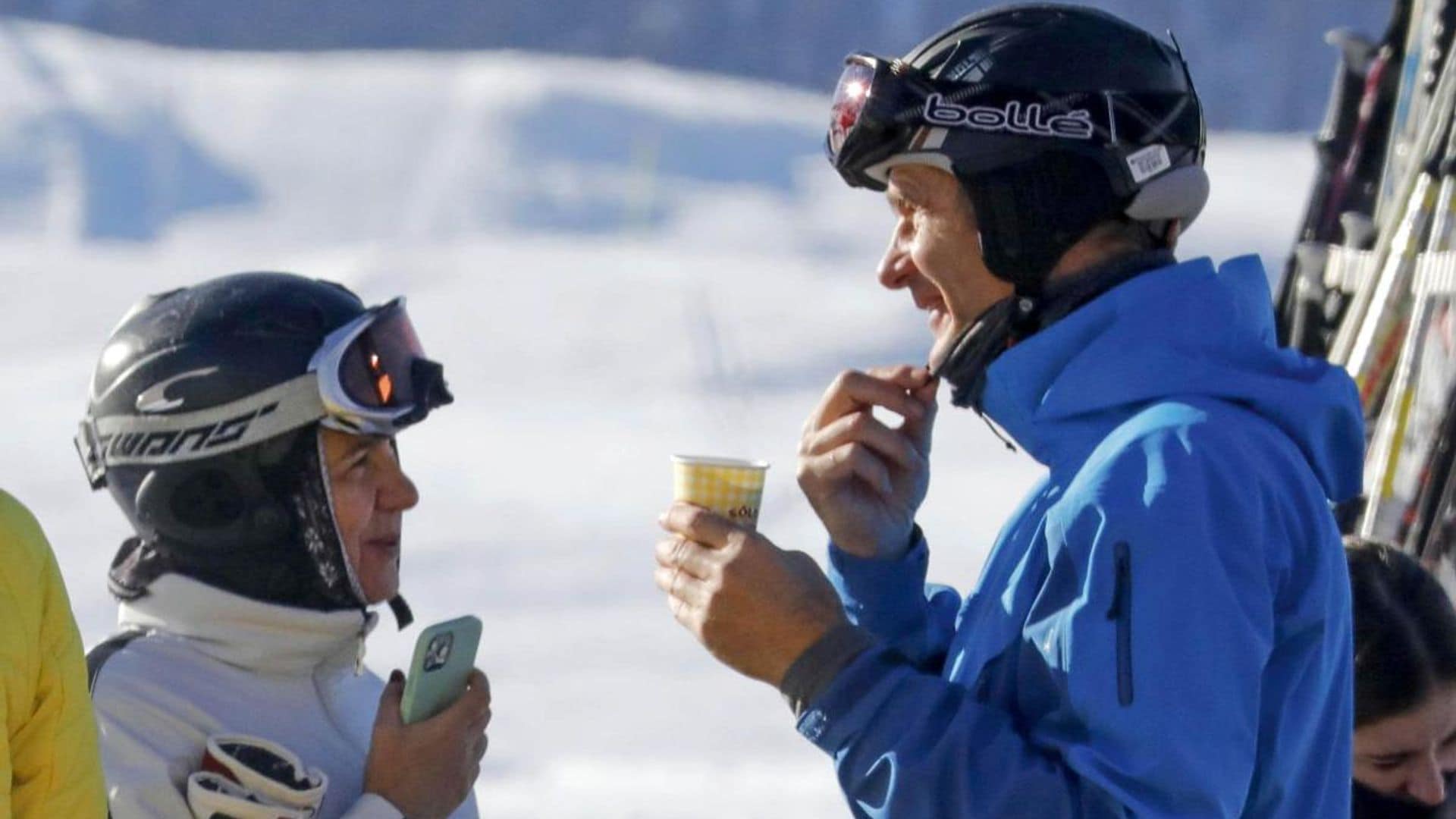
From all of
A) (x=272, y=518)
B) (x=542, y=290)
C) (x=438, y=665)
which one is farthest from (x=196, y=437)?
(x=542, y=290)

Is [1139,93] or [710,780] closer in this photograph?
[1139,93]

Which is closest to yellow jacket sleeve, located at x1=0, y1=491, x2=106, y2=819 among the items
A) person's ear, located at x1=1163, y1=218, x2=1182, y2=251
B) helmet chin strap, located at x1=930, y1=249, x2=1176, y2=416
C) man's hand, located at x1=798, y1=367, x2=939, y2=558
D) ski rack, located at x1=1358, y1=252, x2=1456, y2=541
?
man's hand, located at x1=798, y1=367, x2=939, y2=558

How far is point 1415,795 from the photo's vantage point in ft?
10.3

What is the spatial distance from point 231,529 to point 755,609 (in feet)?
3.15

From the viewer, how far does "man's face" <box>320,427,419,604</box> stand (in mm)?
2943

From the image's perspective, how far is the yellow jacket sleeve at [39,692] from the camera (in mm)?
2043

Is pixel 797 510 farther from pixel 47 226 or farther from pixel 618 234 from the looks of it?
pixel 47 226

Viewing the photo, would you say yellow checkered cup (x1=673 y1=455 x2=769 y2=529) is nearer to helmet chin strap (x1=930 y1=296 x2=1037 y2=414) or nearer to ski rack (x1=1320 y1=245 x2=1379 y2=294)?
helmet chin strap (x1=930 y1=296 x2=1037 y2=414)

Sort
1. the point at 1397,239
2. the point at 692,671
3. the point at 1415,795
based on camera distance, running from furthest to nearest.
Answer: the point at 692,671, the point at 1397,239, the point at 1415,795

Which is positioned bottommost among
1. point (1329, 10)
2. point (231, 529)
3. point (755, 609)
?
point (1329, 10)

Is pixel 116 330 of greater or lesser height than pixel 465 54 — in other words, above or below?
above

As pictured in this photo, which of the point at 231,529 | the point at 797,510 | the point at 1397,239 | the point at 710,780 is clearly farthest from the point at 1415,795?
the point at 797,510

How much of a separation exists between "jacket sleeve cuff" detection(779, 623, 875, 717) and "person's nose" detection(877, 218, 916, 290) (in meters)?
0.47

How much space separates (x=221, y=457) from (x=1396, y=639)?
171 centimetres
